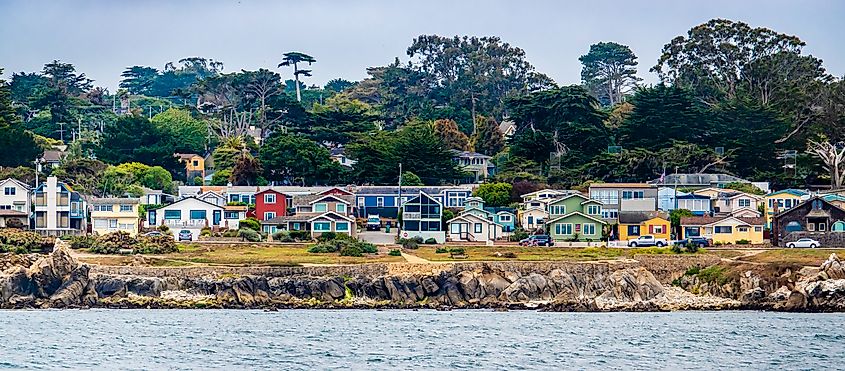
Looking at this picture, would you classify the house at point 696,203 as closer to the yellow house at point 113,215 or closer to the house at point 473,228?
the house at point 473,228

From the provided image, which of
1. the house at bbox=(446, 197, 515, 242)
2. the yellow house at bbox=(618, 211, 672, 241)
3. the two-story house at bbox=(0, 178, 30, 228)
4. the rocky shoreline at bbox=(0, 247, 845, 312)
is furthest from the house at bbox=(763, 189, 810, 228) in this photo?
the two-story house at bbox=(0, 178, 30, 228)

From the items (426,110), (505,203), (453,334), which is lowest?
(453,334)

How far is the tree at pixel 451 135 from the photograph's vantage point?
104106 millimetres

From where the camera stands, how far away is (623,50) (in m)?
150

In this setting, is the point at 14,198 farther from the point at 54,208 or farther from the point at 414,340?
the point at 414,340

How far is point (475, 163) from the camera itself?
330 ft

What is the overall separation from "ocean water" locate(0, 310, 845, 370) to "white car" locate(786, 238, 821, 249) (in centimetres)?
1282

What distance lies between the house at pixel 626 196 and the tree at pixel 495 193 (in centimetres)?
563

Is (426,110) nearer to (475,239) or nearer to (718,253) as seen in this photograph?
(475,239)

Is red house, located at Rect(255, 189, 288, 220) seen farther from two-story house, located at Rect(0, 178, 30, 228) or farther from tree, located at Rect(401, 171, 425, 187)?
two-story house, located at Rect(0, 178, 30, 228)

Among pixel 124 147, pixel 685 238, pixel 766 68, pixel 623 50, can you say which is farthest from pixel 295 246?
pixel 623 50

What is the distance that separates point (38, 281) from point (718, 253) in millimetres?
28813

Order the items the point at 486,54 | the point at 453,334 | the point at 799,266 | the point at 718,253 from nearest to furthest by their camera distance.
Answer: the point at 453,334 < the point at 799,266 < the point at 718,253 < the point at 486,54

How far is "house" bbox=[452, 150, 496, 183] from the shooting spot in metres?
97.6
